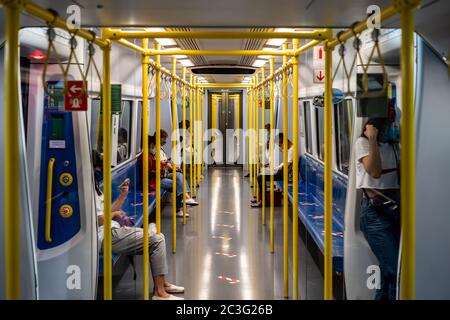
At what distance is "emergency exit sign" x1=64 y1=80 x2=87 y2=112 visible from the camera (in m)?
2.30

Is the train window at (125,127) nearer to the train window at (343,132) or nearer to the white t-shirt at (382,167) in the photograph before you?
the train window at (343,132)

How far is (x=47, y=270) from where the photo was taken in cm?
312

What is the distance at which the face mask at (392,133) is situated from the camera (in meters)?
3.13

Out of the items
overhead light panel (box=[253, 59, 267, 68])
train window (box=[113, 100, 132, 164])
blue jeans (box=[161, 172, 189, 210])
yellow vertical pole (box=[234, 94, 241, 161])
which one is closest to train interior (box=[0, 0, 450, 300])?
train window (box=[113, 100, 132, 164])

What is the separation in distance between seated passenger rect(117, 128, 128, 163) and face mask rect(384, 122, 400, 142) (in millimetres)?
3133

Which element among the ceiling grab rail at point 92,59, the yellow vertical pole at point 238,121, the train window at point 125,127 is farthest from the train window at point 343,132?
the yellow vertical pole at point 238,121

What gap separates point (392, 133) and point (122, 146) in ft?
12.9

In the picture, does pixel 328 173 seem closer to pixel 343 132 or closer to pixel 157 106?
pixel 343 132

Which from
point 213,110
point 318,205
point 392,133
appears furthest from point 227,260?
point 213,110

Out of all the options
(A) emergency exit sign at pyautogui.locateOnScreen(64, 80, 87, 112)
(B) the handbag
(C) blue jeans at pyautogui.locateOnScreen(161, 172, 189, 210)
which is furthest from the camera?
(C) blue jeans at pyautogui.locateOnScreen(161, 172, 189, 210)

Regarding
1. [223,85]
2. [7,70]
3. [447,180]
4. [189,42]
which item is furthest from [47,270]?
[223,85]

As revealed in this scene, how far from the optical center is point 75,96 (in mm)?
2309

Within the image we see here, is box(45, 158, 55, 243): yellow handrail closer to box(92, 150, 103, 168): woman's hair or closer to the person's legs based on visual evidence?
box(92, 150, 103, 168): woman's hair

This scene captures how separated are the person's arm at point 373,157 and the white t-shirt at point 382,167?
0.07 ft
